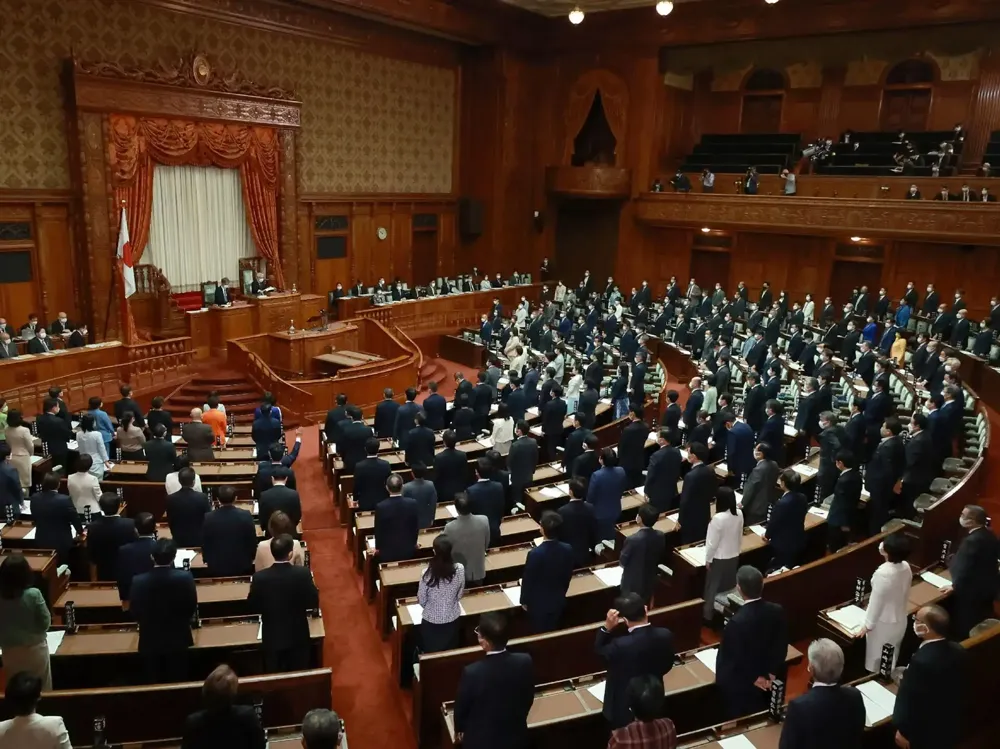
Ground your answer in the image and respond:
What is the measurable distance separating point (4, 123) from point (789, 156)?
17871 millimetres

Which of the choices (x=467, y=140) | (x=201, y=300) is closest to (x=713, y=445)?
(x=201, y=300)

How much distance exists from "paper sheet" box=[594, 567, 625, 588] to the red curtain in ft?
41.9

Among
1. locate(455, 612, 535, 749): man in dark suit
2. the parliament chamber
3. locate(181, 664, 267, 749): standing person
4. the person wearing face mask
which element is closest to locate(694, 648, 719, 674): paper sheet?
the parliament chamber

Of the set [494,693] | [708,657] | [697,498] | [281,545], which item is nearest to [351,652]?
[281,545]

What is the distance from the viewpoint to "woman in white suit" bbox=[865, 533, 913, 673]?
459 cm

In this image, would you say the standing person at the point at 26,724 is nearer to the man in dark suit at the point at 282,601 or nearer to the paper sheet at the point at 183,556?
the man in dark suit at the point at 282,601

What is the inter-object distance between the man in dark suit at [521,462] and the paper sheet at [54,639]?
13.9 feet

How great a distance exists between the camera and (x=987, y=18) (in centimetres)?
1638

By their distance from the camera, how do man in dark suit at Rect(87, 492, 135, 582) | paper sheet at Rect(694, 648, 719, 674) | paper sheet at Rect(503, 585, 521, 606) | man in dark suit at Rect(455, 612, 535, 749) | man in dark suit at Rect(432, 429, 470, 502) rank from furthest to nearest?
man in dark suit at Rect(432, 429, 470, 502)
man in dark suit at Rect(87, 492, 135, 582)
paper sheet at Rect(503, 585, 521, 606)
paper sheet at Rect(694, 648, 719, 674)
man in dark suit at Rect(455, 612, 535, 749)

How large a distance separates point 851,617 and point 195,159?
1508 centimetres

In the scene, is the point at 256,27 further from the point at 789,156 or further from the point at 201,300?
the point at 789,156

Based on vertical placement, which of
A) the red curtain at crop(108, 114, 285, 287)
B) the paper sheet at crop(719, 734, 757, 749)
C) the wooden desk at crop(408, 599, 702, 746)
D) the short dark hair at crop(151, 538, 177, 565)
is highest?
the red curtain at crop(108, 114, 285, 287)

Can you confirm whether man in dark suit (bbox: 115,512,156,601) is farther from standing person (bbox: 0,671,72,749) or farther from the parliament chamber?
standing person (bbox: 0,671,72,749)

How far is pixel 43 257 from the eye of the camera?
1393 cm
